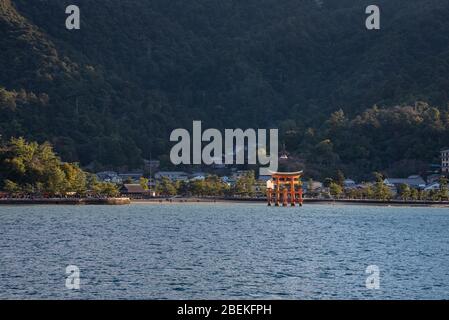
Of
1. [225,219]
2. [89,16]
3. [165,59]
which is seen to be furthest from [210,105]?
[225,219]

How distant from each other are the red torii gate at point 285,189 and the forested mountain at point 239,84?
1280 cm

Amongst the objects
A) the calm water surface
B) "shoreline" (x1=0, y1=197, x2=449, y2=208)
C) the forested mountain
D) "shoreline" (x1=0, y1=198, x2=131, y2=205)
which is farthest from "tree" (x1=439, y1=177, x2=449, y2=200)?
the calm water surface

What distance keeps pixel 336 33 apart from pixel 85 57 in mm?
49995

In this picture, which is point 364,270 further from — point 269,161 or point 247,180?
point 269,161

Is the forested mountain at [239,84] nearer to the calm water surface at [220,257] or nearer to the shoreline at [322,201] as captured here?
the shoreline at [322,201]

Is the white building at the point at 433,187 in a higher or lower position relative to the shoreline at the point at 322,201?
higher

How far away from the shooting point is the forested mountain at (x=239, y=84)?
13100cm

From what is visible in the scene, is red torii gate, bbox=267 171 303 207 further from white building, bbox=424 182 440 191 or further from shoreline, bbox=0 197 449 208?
white building, bbox=424 182 440 191

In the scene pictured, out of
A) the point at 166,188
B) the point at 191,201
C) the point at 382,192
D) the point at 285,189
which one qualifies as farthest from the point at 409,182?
the point at 166,188

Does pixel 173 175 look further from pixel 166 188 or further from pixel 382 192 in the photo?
pixel 382 192

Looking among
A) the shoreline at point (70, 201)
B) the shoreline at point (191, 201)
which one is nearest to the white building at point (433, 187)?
the shoreline at point (191, 201)

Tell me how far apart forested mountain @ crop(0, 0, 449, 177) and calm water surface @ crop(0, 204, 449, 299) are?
55.5 m

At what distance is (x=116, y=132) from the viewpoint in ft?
485

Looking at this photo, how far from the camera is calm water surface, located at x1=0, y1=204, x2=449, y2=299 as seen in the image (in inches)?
1388
